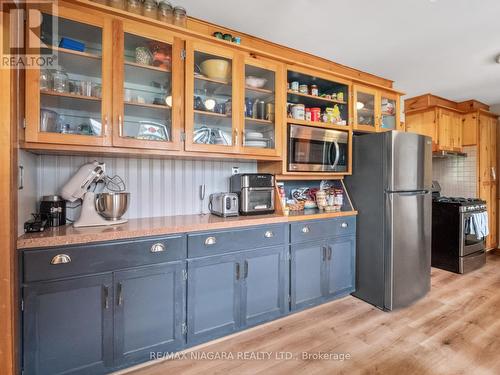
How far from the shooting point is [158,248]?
1591 millimetres

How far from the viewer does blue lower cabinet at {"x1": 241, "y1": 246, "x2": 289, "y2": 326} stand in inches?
75.2

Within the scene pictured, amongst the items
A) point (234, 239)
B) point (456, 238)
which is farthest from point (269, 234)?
point (456, 238)

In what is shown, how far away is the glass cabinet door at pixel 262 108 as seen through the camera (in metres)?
2.13

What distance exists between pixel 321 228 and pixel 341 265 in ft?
1.52

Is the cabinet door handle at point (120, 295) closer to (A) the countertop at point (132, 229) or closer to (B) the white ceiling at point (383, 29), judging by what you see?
(A) the countertop at point (132, 229)

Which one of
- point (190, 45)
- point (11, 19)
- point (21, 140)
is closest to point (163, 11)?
point (190, 45)

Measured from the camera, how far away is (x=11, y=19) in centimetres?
127

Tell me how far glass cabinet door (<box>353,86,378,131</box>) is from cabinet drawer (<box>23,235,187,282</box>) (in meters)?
2.12

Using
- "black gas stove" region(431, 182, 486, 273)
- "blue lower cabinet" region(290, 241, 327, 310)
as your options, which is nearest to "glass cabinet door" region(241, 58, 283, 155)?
"blue lower cabinet" region(290, 241, 327, 310)

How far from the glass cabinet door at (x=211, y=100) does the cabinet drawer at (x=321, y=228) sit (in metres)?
0.88

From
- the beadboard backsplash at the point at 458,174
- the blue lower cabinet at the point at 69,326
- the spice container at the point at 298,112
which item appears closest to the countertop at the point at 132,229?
the blue lower cabinet at the point at 69,326

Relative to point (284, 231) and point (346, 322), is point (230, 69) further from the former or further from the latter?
point (346, 322)

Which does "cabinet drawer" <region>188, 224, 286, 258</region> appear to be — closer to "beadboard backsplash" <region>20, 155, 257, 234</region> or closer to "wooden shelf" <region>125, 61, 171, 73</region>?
"beadboard backsplash" <region>20, 155, 257, 234</region>

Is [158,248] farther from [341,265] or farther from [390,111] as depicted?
[390,111]
